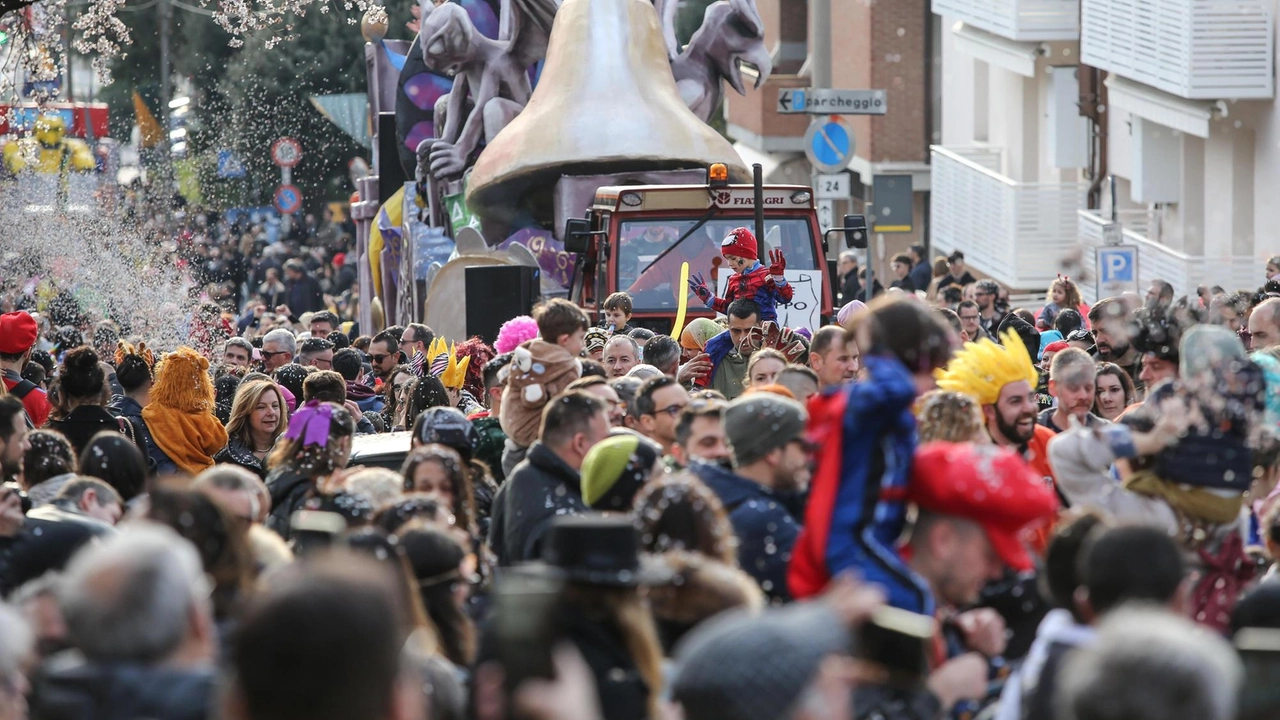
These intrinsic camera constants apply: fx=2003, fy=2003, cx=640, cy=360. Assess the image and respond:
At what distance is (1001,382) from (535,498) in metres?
1.63

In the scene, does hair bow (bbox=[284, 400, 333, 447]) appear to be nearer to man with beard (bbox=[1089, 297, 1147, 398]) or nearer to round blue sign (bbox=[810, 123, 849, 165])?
man with beard (bbox=[1089, 297, 1147, 398])

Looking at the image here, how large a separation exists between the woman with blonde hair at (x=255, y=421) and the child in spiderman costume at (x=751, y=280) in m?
2.81

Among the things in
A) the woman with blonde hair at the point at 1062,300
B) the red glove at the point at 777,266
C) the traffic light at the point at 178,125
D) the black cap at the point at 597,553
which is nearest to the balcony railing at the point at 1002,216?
the woman with blonde hair at the point at 1062,300

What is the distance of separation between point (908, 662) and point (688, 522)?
0.85 meters

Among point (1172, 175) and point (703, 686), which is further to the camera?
point (1172, 175)

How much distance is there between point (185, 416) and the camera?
360 inches

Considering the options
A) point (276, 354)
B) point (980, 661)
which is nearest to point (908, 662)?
point (980, 661)

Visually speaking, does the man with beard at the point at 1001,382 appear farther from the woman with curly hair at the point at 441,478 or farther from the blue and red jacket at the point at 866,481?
→ the blue and red jacket at the point at 866,481

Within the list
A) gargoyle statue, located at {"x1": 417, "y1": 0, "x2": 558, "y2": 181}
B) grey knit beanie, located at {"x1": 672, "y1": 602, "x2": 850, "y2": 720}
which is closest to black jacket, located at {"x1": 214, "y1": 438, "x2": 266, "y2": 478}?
grey knit beanie, located at {"x1": 672, "y1": 602, "x2": 850, "y2": 720}

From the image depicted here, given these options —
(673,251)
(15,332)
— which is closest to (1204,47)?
(673,251)

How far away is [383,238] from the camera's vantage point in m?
25.2

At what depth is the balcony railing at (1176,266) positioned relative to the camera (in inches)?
934

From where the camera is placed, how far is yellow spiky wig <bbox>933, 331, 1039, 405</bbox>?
6629 mm

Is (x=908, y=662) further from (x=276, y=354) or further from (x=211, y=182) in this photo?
(x=211, y=182)
